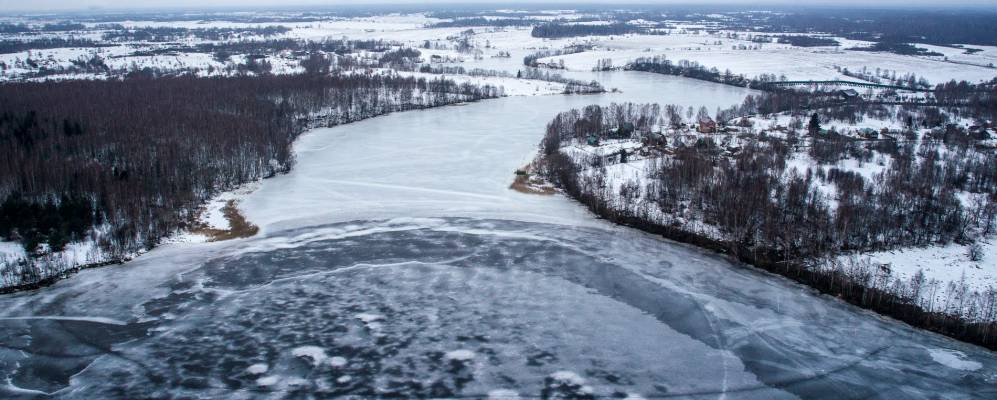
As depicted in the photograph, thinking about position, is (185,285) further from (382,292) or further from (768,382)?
(768,382)

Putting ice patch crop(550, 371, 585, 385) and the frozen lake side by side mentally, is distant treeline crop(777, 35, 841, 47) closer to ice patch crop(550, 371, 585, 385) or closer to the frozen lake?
the frozen lake

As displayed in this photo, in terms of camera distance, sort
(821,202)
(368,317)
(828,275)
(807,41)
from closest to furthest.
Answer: (368,317), (828,275), (821,202), (807,41)

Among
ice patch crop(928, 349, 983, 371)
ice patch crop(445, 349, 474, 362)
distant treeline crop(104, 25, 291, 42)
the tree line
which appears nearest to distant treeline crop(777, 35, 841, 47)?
the tree line

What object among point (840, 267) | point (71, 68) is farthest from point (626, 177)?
point (71, 68)

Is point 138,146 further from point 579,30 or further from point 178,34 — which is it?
point 579,30

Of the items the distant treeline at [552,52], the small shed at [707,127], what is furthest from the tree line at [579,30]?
the small shed at [707,127]

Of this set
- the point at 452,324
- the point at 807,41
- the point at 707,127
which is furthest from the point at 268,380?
the point at 807,41
